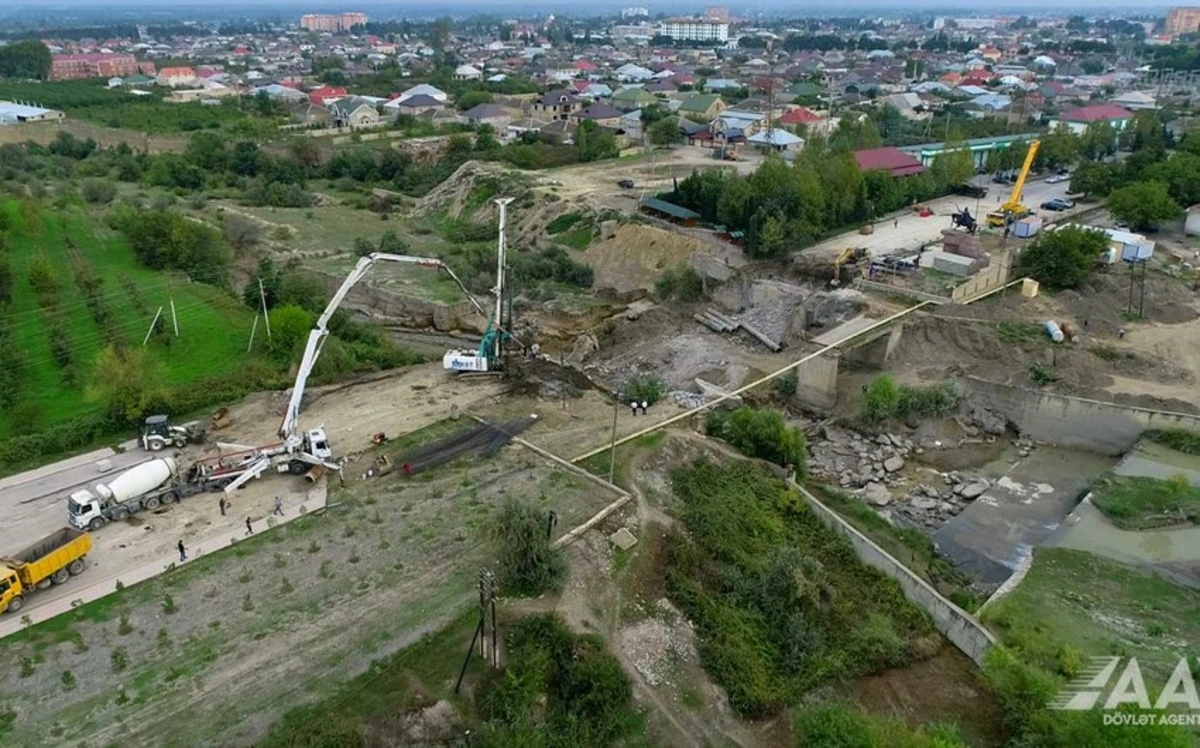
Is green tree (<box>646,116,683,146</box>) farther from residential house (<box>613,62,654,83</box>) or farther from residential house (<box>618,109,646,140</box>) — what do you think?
residential house (<box>613,62,654,83</box>)

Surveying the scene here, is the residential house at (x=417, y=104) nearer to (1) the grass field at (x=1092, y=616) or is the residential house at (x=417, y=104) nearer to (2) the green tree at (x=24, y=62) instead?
(2) the green tree at (x=24, y=62)

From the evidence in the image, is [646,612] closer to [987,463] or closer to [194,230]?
[987,463]

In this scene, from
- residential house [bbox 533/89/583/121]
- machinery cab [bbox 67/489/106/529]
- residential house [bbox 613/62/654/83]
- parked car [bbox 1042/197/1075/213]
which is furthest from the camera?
residential house [bbox 613/62/654/83]

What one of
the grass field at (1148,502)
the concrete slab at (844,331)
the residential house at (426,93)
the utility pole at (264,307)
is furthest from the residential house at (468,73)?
the grass field at (1148,502)

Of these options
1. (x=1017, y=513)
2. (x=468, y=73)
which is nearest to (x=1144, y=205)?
(x=1017, y=513)

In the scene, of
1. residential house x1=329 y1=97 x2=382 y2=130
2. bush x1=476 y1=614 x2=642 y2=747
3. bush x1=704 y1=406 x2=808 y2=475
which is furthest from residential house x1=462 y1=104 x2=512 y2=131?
bush x1=476 y1=614 x2=642 y2=747
